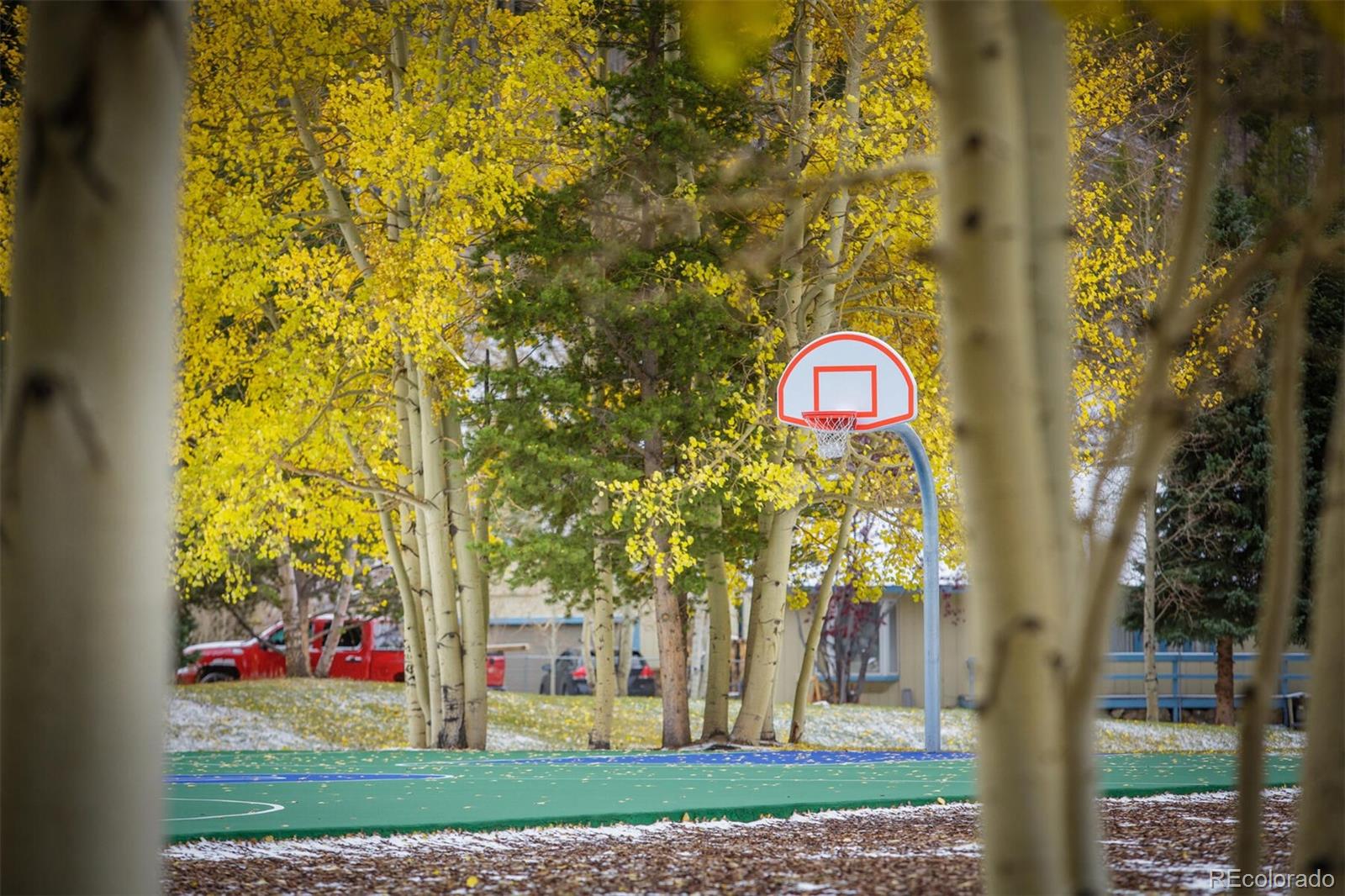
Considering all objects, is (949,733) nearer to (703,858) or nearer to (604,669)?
(604,669)

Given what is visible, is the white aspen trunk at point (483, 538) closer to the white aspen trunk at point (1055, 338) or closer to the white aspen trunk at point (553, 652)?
the white aspen trunk at point (1055, 338)

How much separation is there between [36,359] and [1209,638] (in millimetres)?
24058

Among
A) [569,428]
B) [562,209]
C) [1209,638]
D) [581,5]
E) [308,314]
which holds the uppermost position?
[581,5]

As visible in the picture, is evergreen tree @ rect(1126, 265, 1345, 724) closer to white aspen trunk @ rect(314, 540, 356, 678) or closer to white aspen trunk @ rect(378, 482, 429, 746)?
white aspen trunk @ rect(378, 482, 429, 746)

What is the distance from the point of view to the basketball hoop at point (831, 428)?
1345 cm

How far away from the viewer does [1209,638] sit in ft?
78.0

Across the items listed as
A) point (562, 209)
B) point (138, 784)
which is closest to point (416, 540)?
point (562, 209)

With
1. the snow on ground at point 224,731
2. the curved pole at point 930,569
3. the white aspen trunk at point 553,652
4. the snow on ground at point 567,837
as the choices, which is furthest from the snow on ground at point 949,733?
the snow on ground at point 567,837

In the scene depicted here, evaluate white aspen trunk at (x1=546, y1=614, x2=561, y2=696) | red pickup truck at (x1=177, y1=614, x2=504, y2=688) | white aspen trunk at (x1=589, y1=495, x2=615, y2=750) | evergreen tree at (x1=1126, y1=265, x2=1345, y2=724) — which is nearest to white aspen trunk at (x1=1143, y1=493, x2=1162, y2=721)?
evergreen tree at (x1=1126, y1=265, x2=1345, y2=724)

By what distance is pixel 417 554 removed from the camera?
18.6 meters

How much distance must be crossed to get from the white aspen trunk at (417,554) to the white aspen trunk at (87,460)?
45.6 feet

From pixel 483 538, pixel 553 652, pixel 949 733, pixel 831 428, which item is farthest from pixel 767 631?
pixel 553 652

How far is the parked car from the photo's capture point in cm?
3300

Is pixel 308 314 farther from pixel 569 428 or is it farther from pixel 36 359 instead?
pixel 36 359
